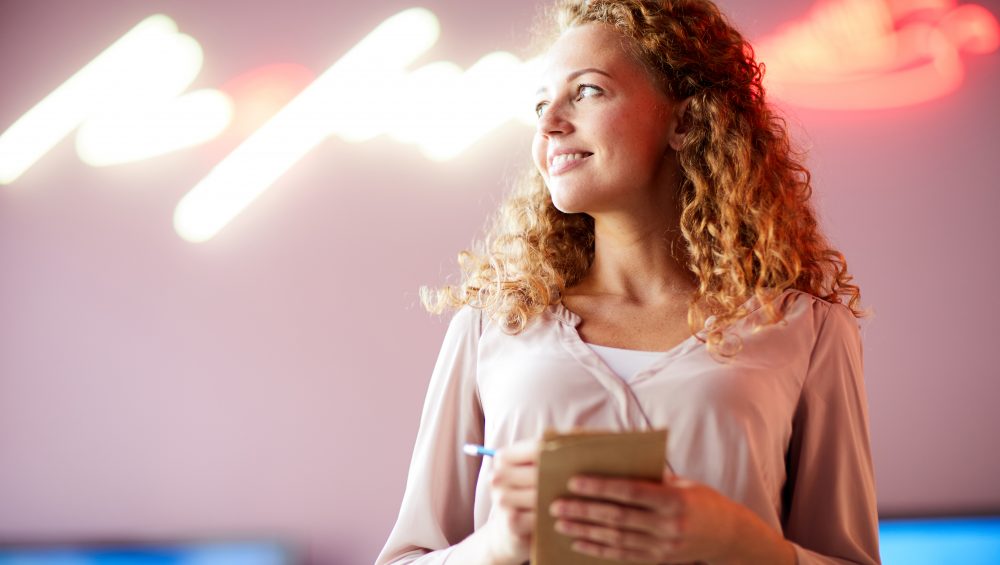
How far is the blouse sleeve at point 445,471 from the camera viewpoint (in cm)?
120

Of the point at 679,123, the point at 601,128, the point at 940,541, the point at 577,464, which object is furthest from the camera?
the point at 940,541

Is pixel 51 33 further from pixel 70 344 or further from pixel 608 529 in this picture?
pixel 608 529

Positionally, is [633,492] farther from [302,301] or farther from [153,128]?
[153,128]

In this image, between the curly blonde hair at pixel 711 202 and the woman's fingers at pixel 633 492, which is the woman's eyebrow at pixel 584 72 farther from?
the woman's fingers at pixel 633 492

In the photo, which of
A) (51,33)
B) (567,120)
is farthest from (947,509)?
(51,33)

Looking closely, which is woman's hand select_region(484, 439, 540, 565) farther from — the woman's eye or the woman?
the woman's eye

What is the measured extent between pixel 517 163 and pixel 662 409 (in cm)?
149

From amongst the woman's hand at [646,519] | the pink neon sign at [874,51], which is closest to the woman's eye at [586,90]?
the woman's hand at [646,519]

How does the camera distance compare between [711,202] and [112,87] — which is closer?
[711,202]

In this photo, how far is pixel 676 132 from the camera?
51.5 inches

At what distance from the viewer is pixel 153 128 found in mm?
2375

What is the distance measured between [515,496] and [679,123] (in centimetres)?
67

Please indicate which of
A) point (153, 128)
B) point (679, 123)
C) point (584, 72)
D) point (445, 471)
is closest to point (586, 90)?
point (584, 72)

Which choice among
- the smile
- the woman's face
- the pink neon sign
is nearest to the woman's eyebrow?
the woman's face
